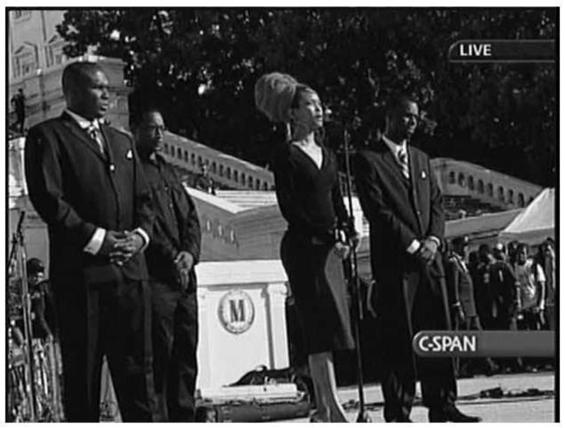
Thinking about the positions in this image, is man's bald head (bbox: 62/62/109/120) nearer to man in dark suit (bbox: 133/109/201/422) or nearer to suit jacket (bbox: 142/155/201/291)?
man in dark suit (bbox: 133/109/201/422)

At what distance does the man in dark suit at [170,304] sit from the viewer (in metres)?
6.54

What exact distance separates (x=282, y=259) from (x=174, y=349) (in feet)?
2.01

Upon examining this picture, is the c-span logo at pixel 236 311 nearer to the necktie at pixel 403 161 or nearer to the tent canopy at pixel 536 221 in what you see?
the necktie at pixel 403 161

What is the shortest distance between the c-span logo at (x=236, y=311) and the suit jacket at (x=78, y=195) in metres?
0.39

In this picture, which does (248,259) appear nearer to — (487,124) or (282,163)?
(282,163)

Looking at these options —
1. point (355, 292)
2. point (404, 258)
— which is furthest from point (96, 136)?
point (404, 258)

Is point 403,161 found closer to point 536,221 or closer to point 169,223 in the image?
point 536,221

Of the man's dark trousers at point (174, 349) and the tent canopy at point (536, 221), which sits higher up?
the tent canopy at point (536, 221)

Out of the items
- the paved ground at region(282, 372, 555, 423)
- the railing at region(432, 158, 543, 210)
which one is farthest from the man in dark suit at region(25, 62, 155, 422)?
the railing at region(432, 158, 543, 210)

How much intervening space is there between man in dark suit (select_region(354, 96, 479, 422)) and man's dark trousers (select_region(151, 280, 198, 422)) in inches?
32.7

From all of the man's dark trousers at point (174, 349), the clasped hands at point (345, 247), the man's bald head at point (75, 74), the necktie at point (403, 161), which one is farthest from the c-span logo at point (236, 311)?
the man's bald head at point (75, 74)

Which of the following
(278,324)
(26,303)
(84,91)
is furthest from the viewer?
(278,324)

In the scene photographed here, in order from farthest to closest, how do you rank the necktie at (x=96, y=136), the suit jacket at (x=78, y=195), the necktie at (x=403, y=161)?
the necktie at (x=403, y=161) → the necktie at (x=96, y=136) → the suit jacket at (x=78, y=195)

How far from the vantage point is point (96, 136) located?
21.3ft
